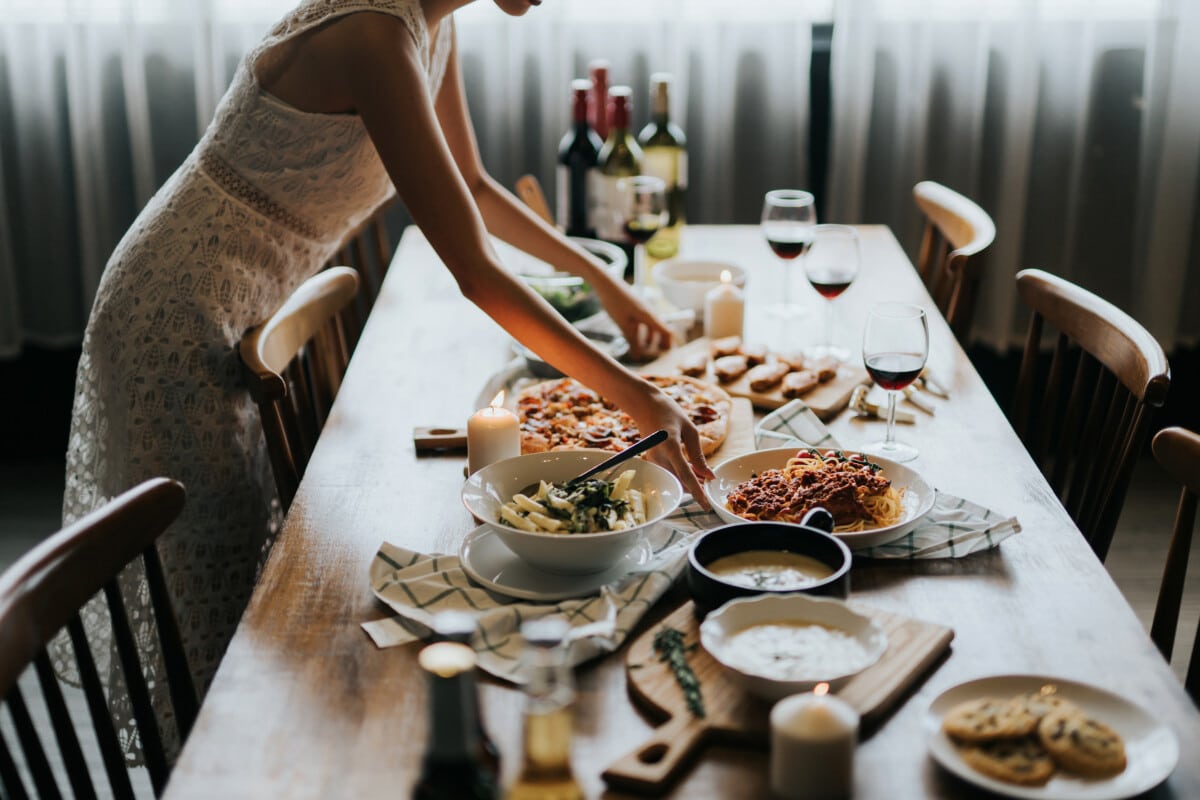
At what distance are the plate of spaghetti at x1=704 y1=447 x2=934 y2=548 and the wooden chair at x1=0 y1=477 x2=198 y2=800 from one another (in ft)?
1.99

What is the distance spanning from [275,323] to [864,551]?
966 millimetres

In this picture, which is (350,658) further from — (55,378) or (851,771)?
(55,378)

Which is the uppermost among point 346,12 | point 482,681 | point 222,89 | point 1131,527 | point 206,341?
point 346,12

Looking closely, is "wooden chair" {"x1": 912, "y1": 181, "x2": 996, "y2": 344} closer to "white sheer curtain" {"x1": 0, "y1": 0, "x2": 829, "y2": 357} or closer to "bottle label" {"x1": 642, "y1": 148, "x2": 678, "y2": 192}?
"bottle label" {"x1": 642, "y1": 148, "x2": 678, "y2": 192}

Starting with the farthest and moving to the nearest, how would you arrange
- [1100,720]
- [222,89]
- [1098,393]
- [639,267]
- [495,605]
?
[222,89], [639,267], [1098,393], [495,605], [1100,720]

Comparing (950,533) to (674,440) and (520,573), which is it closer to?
(674,440)

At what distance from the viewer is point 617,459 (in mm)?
1386

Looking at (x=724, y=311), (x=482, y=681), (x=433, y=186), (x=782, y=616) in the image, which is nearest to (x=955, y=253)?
(x=724, y=311)

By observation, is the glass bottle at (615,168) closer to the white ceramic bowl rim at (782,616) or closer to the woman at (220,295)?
the woman at (220,295)

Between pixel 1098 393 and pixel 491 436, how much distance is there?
0.89m

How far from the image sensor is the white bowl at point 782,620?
1.05m

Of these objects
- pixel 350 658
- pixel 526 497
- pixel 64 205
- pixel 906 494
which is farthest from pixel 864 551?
pixel 64 205

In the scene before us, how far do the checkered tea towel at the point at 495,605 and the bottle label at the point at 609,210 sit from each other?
1.06m

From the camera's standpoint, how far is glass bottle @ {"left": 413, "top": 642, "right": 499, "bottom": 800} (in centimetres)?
76
